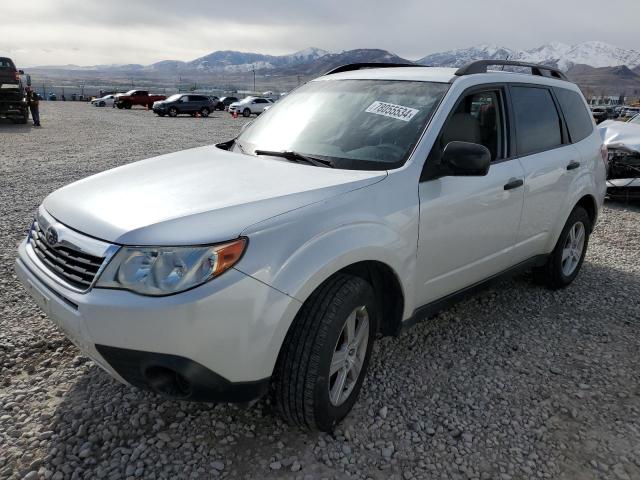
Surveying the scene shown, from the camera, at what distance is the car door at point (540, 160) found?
3.68m

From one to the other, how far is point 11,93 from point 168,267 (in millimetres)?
22713

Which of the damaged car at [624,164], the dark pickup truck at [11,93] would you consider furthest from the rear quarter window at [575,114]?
the dark pickup truck at [11,93]

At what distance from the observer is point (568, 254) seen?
460cm

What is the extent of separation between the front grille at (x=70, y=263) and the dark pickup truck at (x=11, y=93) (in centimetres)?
2176

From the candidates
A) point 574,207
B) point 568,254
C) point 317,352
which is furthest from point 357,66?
point 317,352

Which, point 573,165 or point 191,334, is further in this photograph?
point 573,165

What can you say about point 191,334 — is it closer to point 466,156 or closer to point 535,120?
point 466,156

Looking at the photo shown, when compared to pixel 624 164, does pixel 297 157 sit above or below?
above

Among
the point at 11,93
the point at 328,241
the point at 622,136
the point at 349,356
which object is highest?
the point at 328,241

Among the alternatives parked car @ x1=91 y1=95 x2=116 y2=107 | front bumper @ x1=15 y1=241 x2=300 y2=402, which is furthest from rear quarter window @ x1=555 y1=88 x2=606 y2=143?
parked car @ x1=91 y1=95 x2=116 y2=107

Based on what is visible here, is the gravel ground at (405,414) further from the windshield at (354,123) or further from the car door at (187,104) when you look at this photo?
the car door at (187,104)

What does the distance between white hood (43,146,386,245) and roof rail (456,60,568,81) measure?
46.9 inches

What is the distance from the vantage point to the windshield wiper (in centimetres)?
287

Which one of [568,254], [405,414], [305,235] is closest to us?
[305,235]
